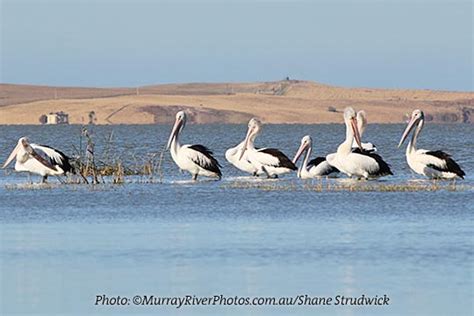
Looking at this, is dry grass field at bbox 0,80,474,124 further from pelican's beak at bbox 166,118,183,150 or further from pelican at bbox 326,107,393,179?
pelican at bbox 326,107,393,179

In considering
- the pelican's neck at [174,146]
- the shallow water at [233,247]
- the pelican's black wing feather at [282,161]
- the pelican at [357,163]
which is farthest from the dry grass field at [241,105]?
the shallow water at [233,247]

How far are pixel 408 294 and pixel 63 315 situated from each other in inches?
84.3

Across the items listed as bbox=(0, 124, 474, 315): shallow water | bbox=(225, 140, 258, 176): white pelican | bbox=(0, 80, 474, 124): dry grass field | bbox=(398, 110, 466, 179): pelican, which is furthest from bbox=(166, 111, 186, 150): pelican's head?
bbox=(0, 80, 474, 124): dry grass field

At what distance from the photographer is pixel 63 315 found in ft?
27.2

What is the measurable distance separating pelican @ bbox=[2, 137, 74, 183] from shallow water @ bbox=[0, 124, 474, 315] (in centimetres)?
71

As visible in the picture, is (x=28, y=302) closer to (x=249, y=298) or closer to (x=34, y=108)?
(x=249, y=298)

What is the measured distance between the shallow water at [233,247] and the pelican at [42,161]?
71cm

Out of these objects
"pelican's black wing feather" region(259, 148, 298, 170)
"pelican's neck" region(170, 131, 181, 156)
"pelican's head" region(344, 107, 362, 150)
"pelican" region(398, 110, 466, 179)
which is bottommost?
"pelican" region(398, 110, 466, 179)

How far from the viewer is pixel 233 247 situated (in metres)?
11.0

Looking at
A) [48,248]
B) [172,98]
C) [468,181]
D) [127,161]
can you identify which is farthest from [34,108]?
[48,248]

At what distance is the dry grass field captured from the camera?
78.5 metres

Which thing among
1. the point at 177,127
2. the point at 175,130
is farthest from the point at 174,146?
the point at 177,127

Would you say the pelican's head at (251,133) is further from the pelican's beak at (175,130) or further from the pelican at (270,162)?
the pelican's beak at (175,130)

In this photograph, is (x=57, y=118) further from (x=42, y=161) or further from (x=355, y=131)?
(x=42, y=161)
